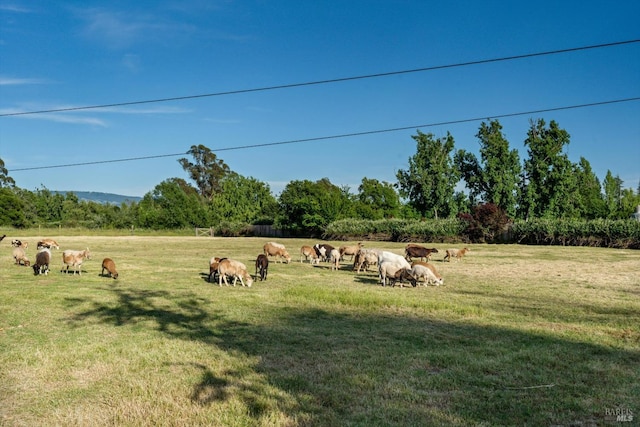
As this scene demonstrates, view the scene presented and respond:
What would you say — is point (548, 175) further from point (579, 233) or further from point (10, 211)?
point (10, 211)

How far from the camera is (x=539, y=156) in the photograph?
58.2 meters

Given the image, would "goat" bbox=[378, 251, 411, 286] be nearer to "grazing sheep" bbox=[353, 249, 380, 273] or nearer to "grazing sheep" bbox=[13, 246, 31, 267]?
"grazing sheep" bbox=[353, 249, 380, 273]

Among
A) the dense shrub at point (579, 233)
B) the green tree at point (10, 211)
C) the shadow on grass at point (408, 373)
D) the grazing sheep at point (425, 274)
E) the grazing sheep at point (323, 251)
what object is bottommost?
the shadow on grass at point (408, 373)

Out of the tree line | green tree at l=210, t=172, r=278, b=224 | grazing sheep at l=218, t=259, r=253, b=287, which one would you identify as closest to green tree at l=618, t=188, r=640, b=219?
the tree line

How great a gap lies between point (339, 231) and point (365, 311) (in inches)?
1803

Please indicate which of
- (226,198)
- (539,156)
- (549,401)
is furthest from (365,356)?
(226,198)

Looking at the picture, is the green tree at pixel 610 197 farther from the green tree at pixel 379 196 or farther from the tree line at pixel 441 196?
the green tree at pixel 379 196

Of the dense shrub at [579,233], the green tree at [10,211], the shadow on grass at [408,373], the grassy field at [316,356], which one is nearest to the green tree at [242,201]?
the green tree at [10,211]

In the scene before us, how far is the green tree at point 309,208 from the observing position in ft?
206

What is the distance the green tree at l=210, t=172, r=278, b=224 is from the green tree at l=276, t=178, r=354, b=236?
1615cm

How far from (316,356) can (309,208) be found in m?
55.6

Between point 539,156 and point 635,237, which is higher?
point 539,156

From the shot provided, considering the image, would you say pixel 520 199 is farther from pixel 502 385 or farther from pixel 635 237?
pixel 502 385

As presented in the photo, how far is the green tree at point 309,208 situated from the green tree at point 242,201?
16.1 m
